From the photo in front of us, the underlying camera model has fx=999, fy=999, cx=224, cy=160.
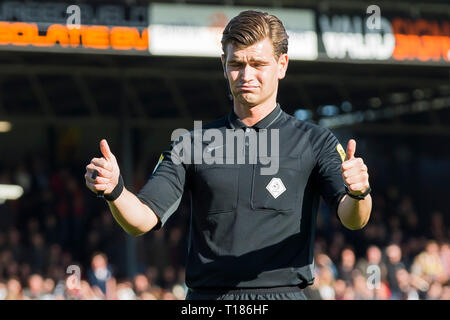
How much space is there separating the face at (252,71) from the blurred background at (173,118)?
11.1 meters

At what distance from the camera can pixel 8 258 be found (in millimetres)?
18312

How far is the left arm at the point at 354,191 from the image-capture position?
3.76 m

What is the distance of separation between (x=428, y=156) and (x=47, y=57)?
38.2 ft

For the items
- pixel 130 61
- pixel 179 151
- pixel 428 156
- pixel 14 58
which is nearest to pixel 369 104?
pixel 428 156

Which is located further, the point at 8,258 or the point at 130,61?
the point at 130,61

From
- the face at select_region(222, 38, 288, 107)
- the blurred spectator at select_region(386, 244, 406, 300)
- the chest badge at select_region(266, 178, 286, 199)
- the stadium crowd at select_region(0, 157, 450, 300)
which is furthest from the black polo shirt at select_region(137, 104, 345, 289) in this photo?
the blurred spectator at select_region(386, 244, 406, 300)

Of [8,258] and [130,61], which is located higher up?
[130,61]

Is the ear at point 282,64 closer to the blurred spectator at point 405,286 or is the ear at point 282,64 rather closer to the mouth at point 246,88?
the mouth at point 246,88

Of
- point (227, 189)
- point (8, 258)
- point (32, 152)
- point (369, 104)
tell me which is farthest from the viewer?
point (369, 104)

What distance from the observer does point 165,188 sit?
13.4 feet

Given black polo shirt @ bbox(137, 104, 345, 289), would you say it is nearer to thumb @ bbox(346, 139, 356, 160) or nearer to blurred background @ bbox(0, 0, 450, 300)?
thumb @ bbox(346, 139, 356, 160)

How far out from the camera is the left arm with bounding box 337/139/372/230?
12.3 feet

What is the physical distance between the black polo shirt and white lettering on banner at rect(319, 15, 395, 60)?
1499 centimetres
